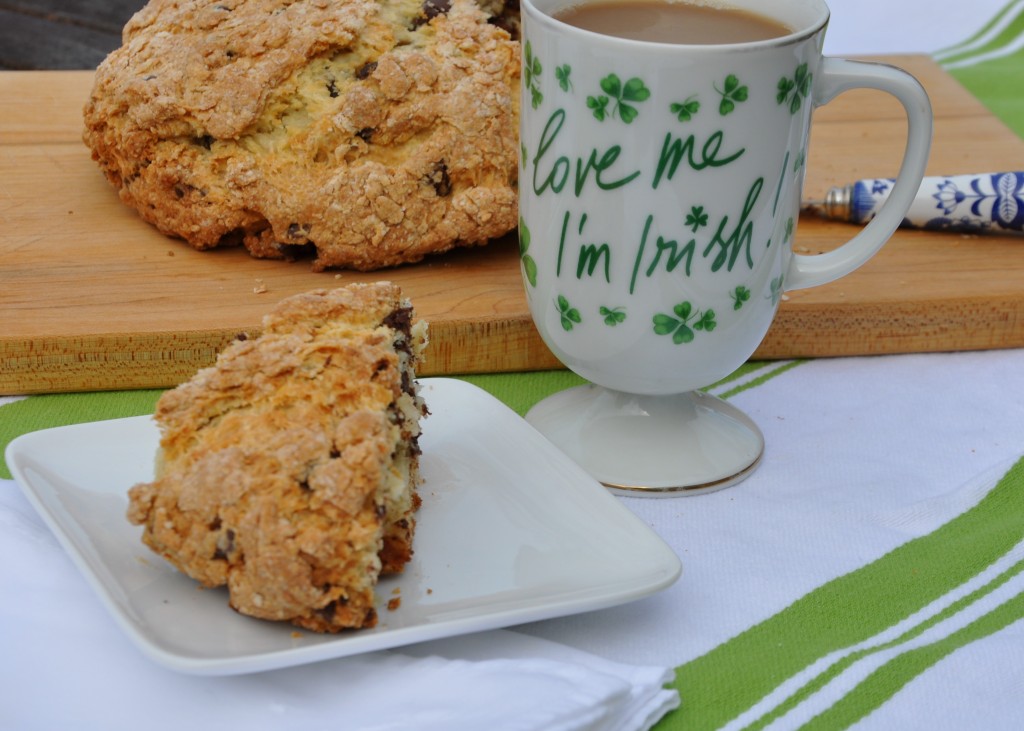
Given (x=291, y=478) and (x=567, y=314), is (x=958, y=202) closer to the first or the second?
(x=567, y=314)

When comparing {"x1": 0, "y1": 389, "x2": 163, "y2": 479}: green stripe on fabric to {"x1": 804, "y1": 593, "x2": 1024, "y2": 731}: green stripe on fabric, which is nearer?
{"x1": 804, "y1": 593, "x2": 1024, "y2": 731}: green stripe on fabric

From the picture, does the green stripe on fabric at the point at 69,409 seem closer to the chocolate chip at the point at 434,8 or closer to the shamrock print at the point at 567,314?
the shamrock print at the point at 567,314

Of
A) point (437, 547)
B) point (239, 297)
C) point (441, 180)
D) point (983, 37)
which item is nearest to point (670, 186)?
point (437, 547)

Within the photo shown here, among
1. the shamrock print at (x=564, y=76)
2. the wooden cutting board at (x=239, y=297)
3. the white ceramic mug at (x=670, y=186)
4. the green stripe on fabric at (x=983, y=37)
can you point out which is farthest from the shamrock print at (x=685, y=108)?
the green stripe on fabric at (x=983, y=37)

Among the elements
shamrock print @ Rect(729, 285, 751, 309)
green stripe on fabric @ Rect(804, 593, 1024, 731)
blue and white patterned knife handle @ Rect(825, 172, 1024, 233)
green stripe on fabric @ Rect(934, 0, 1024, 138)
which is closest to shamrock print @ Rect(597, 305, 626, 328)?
shamrock print @ Rect(729, 285, 751, 309)

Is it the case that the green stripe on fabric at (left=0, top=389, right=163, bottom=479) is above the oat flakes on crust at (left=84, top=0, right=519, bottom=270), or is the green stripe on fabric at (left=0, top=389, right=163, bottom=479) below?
below

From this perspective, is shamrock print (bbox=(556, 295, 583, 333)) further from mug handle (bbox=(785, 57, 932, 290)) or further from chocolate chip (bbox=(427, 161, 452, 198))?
chocolate chip (bbox=(427, 161, 452, 198))
